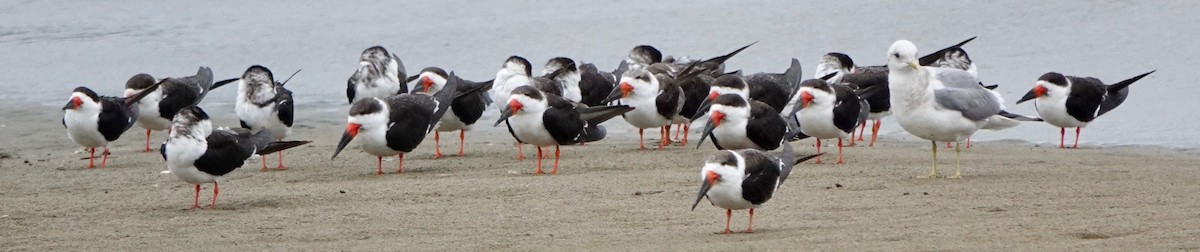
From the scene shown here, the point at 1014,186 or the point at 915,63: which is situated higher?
the point at 915,63

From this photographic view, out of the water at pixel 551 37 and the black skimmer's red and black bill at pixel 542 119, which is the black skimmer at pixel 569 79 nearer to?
the water at pixel 551 37

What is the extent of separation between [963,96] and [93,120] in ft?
16.7

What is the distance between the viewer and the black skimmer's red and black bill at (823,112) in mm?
9625

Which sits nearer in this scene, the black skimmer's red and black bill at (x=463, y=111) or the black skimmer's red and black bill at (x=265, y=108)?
the black skimmer's red and black bill at (x=265, y=108)

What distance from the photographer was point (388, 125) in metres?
9.54

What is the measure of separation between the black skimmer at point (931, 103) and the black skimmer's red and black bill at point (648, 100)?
6.95 ft

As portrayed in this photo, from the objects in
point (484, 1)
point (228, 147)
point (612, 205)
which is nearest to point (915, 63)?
point (612, 205)

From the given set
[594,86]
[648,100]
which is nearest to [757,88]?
[648,100]

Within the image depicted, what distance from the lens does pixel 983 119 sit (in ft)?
29.1

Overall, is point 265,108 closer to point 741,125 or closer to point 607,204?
point 741,125

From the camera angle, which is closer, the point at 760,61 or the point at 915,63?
the point at 915,63

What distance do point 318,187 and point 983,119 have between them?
3.47 m

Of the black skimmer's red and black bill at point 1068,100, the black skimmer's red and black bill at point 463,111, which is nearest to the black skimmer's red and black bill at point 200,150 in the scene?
the black skimmer's red and black bill at point 463,111

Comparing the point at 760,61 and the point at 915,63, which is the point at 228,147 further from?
the point at 760,61
